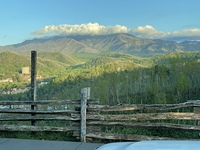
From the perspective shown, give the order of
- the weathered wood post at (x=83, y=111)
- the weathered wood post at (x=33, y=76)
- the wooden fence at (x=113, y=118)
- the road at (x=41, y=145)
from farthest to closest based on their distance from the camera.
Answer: the weathered wood post at (x=33, y=76)
the weathered wood post at (x=83, y=111)
the wooden fence at (x=113, y=118)
the road at (x=41, y=145)

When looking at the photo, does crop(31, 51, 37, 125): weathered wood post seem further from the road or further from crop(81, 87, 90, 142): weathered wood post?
crop(81, 87, 90, 142): weathered wood post

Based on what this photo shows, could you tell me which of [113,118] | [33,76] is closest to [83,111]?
[113,118]

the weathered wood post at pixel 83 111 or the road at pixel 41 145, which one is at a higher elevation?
the weathered wood post at pixel 83 111

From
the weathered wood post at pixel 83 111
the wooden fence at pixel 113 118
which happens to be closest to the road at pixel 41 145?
the weathered wood post at pixel 83 111

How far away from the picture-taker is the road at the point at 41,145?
518 centimetres

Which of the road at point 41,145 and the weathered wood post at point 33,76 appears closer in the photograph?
the road at point 41,145

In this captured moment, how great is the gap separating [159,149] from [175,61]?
15.4 m

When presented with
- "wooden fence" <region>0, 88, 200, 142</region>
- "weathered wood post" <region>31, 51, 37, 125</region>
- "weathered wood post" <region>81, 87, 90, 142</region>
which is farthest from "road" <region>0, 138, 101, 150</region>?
"weathered wood post" <region>31, 51, 37, 125</region>

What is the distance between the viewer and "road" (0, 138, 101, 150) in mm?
5176

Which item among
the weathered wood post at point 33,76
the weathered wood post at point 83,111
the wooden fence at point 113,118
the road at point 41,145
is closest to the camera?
the road at point 41,145

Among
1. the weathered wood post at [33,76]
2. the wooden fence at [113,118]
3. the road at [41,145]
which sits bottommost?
the road at [41,145]

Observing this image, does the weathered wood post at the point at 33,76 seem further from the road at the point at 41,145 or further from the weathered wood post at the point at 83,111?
Result: the weathered wood post at the point at 83,111

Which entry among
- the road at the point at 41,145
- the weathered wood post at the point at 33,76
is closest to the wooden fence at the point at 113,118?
the weathered wood post at the point at 33,76

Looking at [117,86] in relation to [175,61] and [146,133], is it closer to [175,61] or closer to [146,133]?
[175,61]
